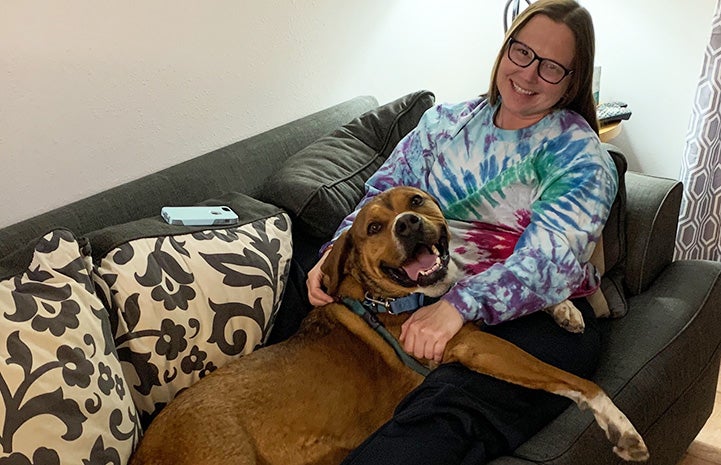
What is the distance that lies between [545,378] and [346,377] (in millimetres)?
421

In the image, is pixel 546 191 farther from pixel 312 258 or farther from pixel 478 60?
pixel 478 60

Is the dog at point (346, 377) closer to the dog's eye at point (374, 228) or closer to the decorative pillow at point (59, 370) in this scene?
the dog's eye at point (374, 228)

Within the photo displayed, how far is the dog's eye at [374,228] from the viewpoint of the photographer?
5.60ft

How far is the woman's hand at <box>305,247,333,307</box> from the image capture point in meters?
1.79

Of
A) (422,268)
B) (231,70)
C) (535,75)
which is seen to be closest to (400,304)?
(422,268)

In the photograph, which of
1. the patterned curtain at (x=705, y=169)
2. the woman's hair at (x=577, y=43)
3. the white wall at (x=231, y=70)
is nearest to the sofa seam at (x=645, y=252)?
the woman's hair at (x=577, y=43)

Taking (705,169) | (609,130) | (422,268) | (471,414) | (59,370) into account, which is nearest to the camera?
(59,370)

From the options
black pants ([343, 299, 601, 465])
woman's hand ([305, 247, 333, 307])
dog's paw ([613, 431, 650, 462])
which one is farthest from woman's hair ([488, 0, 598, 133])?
dog's paw ([613, 431, 650, 462])

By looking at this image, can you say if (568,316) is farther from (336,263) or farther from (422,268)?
(336,263)

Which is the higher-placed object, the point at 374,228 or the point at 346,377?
the point at 374,228

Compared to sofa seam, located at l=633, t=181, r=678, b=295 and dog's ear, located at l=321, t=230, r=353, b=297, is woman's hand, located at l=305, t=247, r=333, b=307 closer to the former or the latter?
dog's ear, located at l=321, t=230, r=353, b=297

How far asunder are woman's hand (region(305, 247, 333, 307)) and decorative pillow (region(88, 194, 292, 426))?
0.07 m

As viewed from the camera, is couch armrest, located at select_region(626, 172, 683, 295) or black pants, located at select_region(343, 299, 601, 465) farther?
couch armrest, located at select_region(626, 172, 683, 295)

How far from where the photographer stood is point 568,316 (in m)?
1.67
